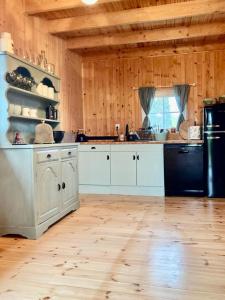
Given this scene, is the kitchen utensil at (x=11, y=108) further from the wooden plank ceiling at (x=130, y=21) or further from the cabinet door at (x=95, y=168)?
the cabinet door at (x=95, y=168)

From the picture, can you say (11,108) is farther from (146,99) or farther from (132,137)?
(146,99)

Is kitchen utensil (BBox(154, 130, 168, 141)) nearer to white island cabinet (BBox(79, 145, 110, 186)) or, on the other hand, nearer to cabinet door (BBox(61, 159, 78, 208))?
white island cabinet (BBox(79, 145, 110, 186))

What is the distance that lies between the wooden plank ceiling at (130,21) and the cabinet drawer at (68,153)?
6.10 feet

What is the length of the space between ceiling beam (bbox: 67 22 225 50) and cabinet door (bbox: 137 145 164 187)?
72.1 inches

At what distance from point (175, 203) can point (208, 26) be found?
2834 mm

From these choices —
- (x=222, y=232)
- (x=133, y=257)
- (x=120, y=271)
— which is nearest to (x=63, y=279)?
(x=120, y=271)

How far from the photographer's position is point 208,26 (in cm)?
463

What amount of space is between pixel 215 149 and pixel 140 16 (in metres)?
2.29

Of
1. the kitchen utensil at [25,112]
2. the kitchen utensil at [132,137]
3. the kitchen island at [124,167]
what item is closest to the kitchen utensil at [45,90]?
the kitchen utensil at [25,112]

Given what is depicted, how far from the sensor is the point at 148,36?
4.91 metres

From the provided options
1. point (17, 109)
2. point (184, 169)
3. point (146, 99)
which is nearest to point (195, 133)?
point (184, 169)

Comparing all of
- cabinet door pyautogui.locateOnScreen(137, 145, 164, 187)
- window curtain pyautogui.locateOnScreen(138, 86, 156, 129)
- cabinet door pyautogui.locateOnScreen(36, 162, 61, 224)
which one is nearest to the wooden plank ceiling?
window curtain pyautogui.locateOnScreen(138, 86, 156, 129)

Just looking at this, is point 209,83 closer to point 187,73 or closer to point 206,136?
point 187,73

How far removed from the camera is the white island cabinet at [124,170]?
4840mm
